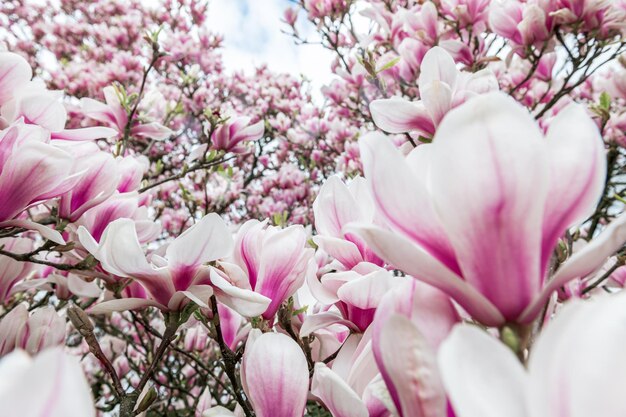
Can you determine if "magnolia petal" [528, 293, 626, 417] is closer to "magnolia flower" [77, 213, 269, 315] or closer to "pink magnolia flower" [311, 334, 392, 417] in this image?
"pink magnolia flower" [311, 334, 392, 417]

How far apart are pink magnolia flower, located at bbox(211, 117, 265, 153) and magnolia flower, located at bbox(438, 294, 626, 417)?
5.14ft

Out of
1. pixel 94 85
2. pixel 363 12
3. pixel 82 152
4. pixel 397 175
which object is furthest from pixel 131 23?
pixel 397 175

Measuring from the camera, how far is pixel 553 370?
25 cm

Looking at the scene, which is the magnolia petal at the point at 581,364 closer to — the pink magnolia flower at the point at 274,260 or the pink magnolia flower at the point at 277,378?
the pink magnolia flower at the point at 277,378

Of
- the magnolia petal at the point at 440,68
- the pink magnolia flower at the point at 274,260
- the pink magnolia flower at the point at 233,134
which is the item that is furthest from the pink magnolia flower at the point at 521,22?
the pink magnolia flower at the point at 274,260

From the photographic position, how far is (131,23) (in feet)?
18.3

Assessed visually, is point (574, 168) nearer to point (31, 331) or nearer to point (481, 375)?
point (481, 375)

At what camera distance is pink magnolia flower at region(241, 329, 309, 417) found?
0.49 metres

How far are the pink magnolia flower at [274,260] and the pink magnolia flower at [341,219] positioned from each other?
0.04 meters

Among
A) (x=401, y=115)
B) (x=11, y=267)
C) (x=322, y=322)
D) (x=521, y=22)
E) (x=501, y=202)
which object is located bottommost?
(x=11, y=267)

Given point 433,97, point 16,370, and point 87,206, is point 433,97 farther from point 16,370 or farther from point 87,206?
point 16,370

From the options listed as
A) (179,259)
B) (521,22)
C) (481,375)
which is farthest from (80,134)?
(521,22)

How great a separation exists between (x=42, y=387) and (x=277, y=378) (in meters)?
0.30

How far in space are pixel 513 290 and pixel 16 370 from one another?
304mm
